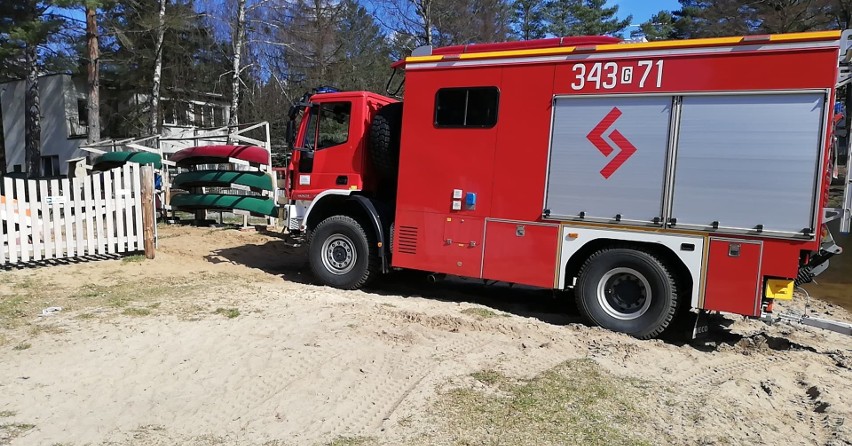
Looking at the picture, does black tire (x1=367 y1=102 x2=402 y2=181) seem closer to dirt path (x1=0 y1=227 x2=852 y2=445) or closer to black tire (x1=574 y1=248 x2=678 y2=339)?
dirt path (x1=0 y1=227 x2=852 y2=445)

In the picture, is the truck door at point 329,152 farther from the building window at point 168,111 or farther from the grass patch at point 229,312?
the building window at point 168,111

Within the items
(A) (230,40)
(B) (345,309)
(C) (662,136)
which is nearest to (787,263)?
(C) (662,136)

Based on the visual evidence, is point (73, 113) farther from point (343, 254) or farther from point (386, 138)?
point (386, 138)

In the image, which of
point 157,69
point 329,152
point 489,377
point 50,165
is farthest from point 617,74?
point 50,165

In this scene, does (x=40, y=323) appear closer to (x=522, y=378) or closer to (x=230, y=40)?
(x=522, y=378)

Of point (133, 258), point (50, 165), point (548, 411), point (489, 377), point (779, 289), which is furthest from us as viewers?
point (50, 165)

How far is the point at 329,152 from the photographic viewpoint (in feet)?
27.7

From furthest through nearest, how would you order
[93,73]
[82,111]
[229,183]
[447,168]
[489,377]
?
[82,111] < [93,73] < [229,183] < [447,168] < [489,377]

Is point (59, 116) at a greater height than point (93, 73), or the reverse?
point (93, 73)

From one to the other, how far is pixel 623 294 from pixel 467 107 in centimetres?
290

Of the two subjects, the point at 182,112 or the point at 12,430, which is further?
the point at 182,112

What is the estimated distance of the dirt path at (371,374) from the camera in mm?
3844

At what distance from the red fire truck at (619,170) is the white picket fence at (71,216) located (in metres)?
4.34

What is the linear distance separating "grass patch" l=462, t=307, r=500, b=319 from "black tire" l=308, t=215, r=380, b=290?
1641 millimetres
